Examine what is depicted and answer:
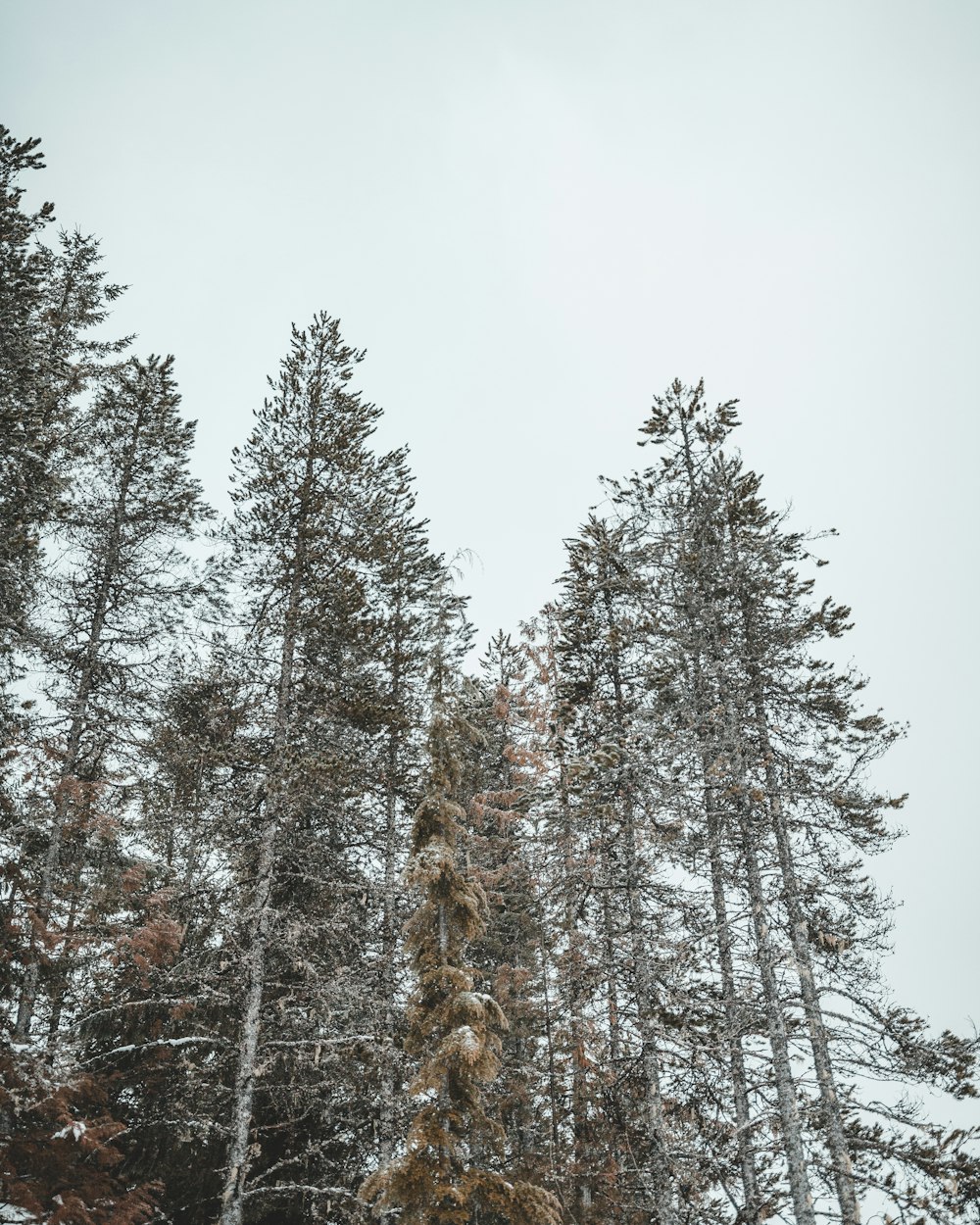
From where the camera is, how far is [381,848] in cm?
1359

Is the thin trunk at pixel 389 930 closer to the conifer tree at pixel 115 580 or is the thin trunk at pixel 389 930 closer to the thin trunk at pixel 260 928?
the thin trunk at pixel 260 928

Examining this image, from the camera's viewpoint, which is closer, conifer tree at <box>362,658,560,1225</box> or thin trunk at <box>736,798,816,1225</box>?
conifer tree at <box>362,658,560,1225</box>

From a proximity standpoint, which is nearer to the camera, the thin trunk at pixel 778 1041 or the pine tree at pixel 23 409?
the thin trunk at pixel 778 1041

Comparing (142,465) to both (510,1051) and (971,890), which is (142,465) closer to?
(510,1051)

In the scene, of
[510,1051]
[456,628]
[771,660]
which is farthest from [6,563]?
[510,1051]

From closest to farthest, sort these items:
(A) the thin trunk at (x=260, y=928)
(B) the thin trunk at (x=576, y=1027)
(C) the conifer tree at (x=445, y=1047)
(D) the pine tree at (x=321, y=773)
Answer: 1. (C) the conifer tree at (x=445, y=1047)
2. (A) the thin trunk at (x=260, y=928)
3. (D) the pine tree at (x=321, y=773)
4. (B) the thin trunk at (x=576, y=1027)

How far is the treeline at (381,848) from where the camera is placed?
967 cm

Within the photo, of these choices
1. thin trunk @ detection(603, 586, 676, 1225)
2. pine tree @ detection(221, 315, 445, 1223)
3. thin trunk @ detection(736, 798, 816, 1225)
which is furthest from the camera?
pine tree @ detection(221, 315, 445, 1223)

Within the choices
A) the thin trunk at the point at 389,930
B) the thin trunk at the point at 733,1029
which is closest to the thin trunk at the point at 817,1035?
the thin trunk at the point at 733,1029

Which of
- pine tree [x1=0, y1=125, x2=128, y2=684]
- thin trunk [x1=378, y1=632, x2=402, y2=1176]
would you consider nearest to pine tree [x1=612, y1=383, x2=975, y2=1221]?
thin trunk [x1=378, y1=632, x2=402, y2=1176]

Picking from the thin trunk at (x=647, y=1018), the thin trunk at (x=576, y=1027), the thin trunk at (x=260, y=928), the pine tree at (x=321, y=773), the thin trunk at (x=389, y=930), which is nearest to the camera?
the thin trunk at (x=260, y=928)

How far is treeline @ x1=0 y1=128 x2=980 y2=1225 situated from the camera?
967 centimetres

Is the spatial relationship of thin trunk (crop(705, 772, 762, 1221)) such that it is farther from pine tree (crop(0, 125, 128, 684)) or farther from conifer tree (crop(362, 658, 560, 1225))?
pine tree (crop(0, 125, 128, 684))

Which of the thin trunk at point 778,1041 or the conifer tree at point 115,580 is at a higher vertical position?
the conifer tree at point 115,580
